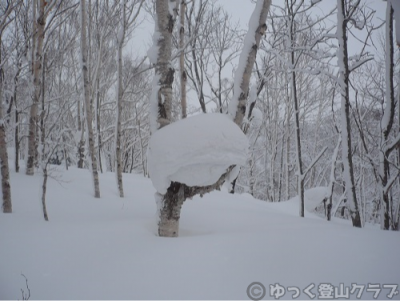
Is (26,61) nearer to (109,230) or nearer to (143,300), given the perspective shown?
(109,230)

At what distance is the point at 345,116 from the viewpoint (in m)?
3.54

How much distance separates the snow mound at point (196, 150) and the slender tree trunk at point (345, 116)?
6.82ft

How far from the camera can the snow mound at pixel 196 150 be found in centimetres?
213

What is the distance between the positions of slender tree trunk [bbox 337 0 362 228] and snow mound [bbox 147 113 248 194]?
2.08m

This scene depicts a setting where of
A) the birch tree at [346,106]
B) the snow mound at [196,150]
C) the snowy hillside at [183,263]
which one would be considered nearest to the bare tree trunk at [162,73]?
the snow mound at [196,150]

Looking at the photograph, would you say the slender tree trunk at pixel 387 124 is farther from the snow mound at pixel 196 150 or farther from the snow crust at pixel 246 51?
the snow mound at pixel 196 150

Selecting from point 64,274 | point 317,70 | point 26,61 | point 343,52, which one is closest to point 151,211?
point 64,274

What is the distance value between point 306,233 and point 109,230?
210 centimetres

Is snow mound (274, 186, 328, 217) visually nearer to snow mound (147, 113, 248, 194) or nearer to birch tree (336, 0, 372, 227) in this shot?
birch tree (336, 0, 372, 227)

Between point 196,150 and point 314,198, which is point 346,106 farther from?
point 314,198

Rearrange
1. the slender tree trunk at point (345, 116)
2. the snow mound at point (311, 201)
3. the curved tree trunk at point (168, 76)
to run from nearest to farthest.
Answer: the curved tree trunk at point (168, 76), the slender tree trunk at point (345, 116), the snow mound at point (311, 201)

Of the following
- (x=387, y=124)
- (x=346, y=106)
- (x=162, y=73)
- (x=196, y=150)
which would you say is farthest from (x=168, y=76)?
(x=387, y=124)

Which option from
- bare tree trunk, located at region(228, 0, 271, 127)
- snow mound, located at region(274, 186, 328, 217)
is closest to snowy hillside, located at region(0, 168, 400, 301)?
bare tree trunk, located at region(228, 0, 271, 127)

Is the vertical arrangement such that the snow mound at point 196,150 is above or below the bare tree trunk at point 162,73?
below
